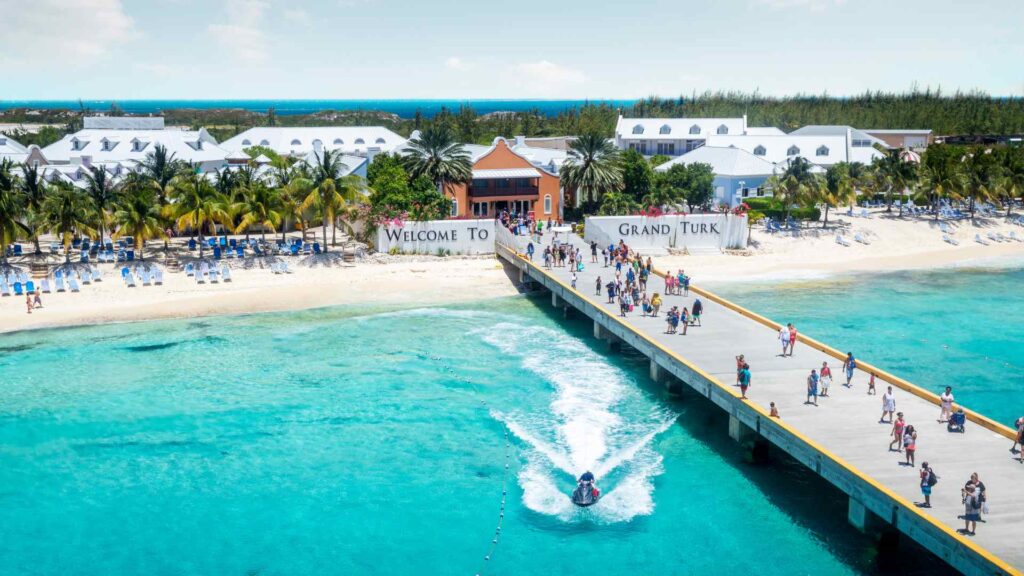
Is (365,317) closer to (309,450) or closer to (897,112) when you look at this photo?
(309,450)

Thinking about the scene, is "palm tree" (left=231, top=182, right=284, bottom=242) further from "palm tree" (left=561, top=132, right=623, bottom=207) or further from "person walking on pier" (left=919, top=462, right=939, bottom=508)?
"person walking on pier" (left=919, top=462, right=939, bottom=508)

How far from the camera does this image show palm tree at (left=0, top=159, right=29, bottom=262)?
5253 centimetres

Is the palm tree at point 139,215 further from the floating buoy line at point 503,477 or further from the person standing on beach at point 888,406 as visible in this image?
the person standing on beach at point 888,406

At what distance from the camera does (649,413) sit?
33031mm

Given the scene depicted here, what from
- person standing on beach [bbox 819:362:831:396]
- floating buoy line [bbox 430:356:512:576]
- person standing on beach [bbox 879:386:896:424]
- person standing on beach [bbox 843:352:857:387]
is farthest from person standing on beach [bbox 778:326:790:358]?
floating buoy line [bbox 430:356:512:576]

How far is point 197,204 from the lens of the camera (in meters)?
54.3

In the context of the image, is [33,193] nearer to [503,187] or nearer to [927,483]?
[503,187]

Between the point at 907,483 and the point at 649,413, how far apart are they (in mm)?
11926

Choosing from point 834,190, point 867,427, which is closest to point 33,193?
point 867,427

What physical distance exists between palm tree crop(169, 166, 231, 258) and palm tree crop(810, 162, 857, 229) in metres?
42.0

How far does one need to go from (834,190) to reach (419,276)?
1362 inches

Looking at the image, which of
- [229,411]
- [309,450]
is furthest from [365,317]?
[309,450]

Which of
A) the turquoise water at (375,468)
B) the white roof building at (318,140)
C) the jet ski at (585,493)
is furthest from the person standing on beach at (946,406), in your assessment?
the white roof building at (318,140)

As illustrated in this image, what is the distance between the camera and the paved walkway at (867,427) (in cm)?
2078
